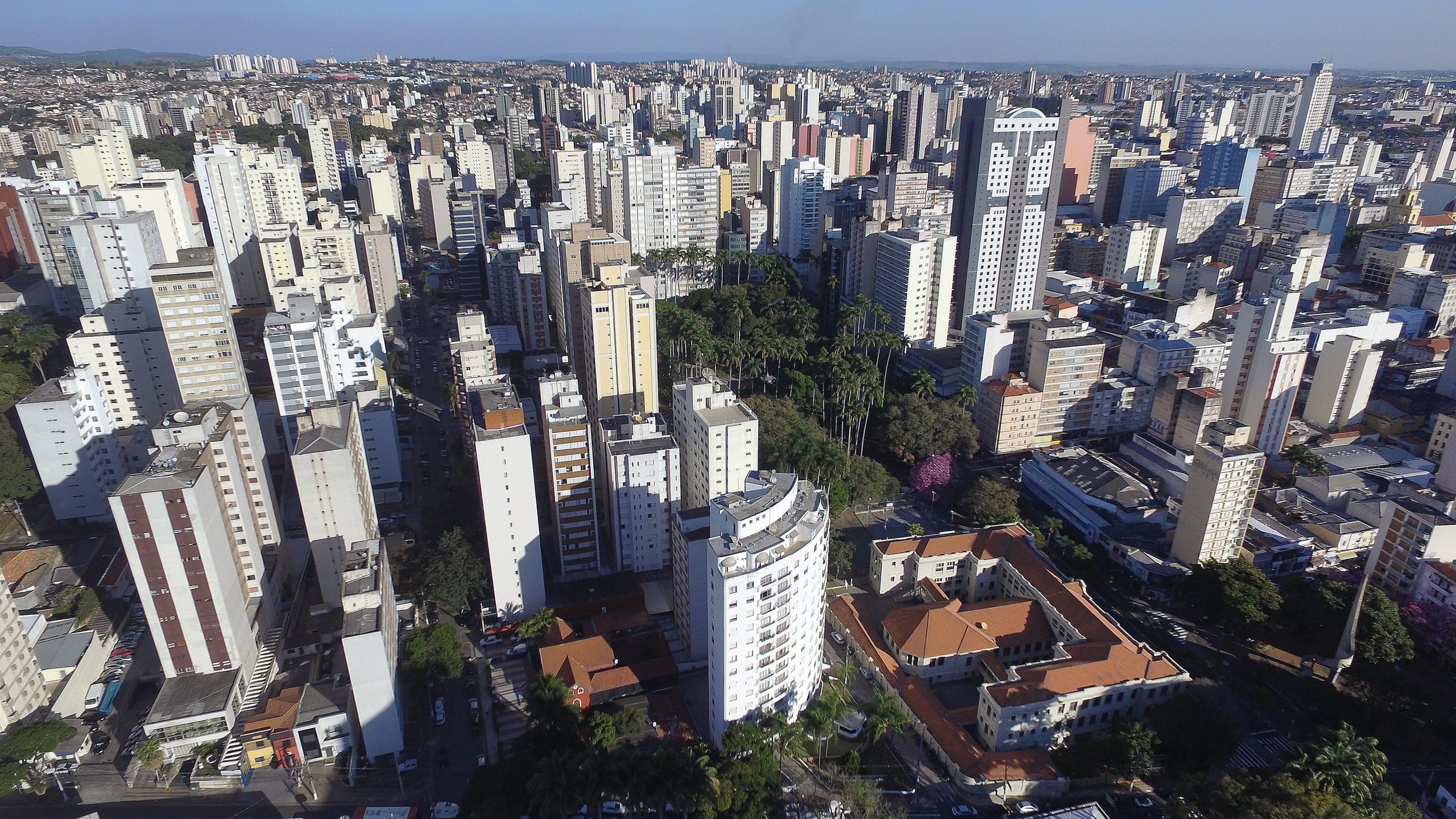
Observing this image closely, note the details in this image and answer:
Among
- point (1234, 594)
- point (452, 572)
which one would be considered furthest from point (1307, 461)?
point (452, 572)

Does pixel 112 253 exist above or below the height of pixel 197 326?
above

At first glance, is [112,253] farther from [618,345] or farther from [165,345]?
[618,345]

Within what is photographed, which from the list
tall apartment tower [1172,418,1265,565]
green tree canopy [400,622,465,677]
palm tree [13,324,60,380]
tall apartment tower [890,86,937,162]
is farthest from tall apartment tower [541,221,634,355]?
tall apartment tower [890,86,937,162]

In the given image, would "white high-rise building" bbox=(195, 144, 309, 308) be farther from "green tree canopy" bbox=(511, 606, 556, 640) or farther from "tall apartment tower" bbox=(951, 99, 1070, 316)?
"tall apartment tower" bbox=(951, 99, 1070, 316)

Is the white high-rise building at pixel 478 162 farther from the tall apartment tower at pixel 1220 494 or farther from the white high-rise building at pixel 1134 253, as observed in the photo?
the tall apartment tower at pixel 1220 494

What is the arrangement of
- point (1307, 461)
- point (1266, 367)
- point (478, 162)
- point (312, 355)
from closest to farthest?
point (312, 355) < point (1307, 461) < point (1266, 367) < point (478, 162)
